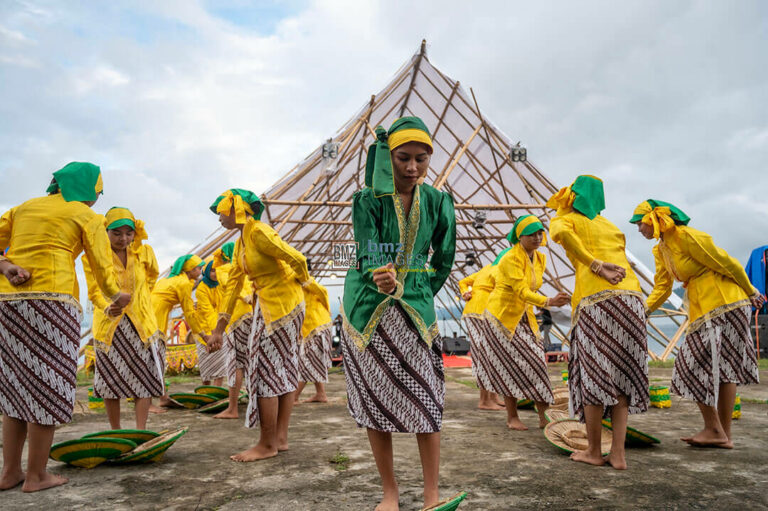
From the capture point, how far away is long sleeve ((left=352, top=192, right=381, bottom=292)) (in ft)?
6.59

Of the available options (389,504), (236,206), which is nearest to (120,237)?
(236,206)

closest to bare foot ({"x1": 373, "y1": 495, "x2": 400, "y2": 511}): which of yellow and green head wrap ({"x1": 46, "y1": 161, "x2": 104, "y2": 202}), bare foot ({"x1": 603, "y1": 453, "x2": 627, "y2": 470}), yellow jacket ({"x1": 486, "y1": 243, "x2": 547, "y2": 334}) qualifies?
bare foot ({"x1": 603, "y1": 453, "x2": 627, "y2": 470})

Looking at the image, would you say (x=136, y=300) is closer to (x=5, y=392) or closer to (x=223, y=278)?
(x=5, y=392)

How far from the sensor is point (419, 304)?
2.04 m

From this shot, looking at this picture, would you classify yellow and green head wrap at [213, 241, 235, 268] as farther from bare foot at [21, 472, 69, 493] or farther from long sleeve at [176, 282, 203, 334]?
bare foot at [21, 472, 69, 493]

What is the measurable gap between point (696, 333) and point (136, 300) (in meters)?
3.68

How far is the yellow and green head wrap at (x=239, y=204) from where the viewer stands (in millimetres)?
3238

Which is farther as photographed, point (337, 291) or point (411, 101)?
point (337, 291)

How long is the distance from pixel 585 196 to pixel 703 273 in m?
1.09

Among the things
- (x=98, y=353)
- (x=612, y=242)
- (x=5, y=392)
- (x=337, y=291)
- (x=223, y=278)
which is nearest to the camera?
(x=5, y=392)

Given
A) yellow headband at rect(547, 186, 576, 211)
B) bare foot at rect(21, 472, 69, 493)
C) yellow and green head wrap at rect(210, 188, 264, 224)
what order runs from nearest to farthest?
bare foot at rect(21, 472, 69, 493), yellow headband at rect(547, 186, 576, 211), yellow and green head wrap at rect(210, 188, 264, 224)

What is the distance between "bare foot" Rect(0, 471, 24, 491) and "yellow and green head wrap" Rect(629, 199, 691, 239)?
3.71 metres

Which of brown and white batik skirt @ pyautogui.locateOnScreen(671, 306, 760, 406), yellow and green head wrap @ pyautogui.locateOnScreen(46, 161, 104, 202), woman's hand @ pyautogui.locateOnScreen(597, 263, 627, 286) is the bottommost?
brown and white batik skirt @ pyautogui.locateOnScreen(671, 306, 760, 406)

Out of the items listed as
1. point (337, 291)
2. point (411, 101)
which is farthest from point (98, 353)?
point (337, 291)
